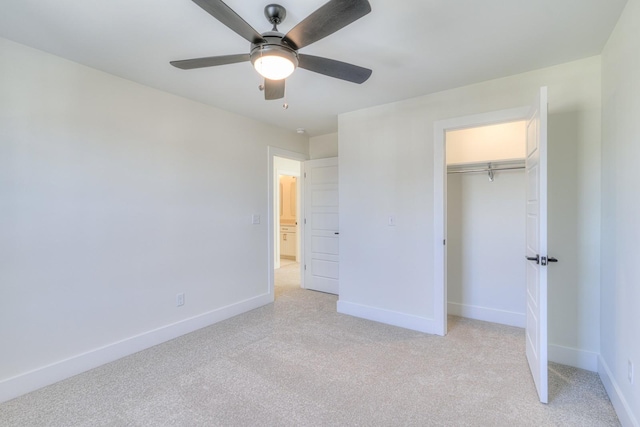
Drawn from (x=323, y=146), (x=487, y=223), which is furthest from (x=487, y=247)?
(x=323, y=146)

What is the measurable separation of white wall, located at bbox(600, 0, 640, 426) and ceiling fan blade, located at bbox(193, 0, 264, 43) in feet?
6.72

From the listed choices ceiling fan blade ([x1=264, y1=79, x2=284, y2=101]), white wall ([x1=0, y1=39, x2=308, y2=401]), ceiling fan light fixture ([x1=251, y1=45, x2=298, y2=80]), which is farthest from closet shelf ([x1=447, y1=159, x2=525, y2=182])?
white wall ([x1=0, y1=39, x2=308, y2=401])

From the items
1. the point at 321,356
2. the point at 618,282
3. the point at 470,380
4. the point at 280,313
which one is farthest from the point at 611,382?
the point at 280,313

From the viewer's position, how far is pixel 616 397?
1.87 meters

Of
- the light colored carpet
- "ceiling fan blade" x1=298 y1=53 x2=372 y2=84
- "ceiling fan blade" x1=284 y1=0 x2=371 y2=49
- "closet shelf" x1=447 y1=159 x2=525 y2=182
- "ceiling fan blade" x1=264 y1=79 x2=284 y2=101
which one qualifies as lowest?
the light colored carpet

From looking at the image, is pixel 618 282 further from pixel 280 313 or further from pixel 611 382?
pixel 280 313

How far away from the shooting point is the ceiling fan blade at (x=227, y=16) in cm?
125

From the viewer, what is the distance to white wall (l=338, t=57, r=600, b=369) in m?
2.34

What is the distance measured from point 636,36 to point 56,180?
12.7ft

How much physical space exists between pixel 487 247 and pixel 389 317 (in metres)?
1.36

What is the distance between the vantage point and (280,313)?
366cm

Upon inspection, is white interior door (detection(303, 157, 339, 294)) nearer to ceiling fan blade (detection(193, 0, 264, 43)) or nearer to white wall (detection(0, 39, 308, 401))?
white wall (detection(0, 39, 308, 401))

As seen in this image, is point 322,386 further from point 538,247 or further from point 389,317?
point 538,247

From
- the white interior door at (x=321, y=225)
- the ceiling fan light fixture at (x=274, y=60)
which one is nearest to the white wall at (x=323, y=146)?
the white interior door at (x=321, y=225)
